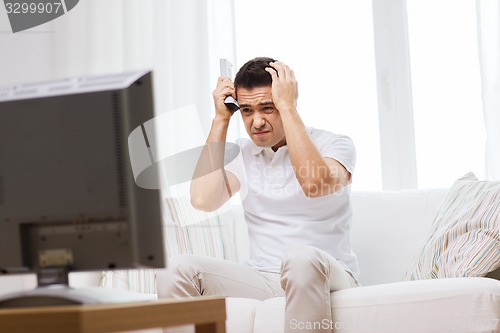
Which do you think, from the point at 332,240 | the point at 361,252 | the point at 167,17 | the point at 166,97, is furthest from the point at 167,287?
the point at 167,17

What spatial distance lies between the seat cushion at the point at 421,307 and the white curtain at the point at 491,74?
1.22m

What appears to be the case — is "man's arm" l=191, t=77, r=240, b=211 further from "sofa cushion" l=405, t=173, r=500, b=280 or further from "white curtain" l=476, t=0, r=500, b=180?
"white curtain" l=476, t=0, r=500, b=180

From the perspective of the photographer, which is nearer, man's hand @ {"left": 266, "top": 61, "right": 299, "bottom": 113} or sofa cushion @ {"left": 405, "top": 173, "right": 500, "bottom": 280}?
sofa cushion @ {"left": 405, "top": 173, "right": 500, "bottom": 280}

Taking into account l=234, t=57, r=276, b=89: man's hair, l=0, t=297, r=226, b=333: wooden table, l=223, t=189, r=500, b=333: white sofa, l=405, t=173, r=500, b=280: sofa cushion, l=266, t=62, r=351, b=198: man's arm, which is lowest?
l=223, t=189, r=500, b=333: white sofa

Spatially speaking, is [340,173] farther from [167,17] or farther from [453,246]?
[167,17]

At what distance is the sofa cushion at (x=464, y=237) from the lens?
2.20 meters

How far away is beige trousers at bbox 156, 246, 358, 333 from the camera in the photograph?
2012 millimetres

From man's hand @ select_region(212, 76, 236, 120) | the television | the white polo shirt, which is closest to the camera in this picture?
the television

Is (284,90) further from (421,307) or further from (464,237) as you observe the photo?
(421,307)

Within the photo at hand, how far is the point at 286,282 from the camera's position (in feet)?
6.75

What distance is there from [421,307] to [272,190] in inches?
31.5

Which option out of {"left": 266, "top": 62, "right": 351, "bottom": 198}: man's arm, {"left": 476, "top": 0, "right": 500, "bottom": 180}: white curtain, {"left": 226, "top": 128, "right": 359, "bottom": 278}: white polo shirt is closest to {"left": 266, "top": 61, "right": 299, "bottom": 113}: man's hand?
{"left": 266, "top": 62, "right": 351, "bottom": 198}: man's arm

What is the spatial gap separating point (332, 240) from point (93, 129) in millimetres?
1302

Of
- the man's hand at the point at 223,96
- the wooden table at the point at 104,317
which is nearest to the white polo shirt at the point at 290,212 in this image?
the man's hand at the point at 223,96
